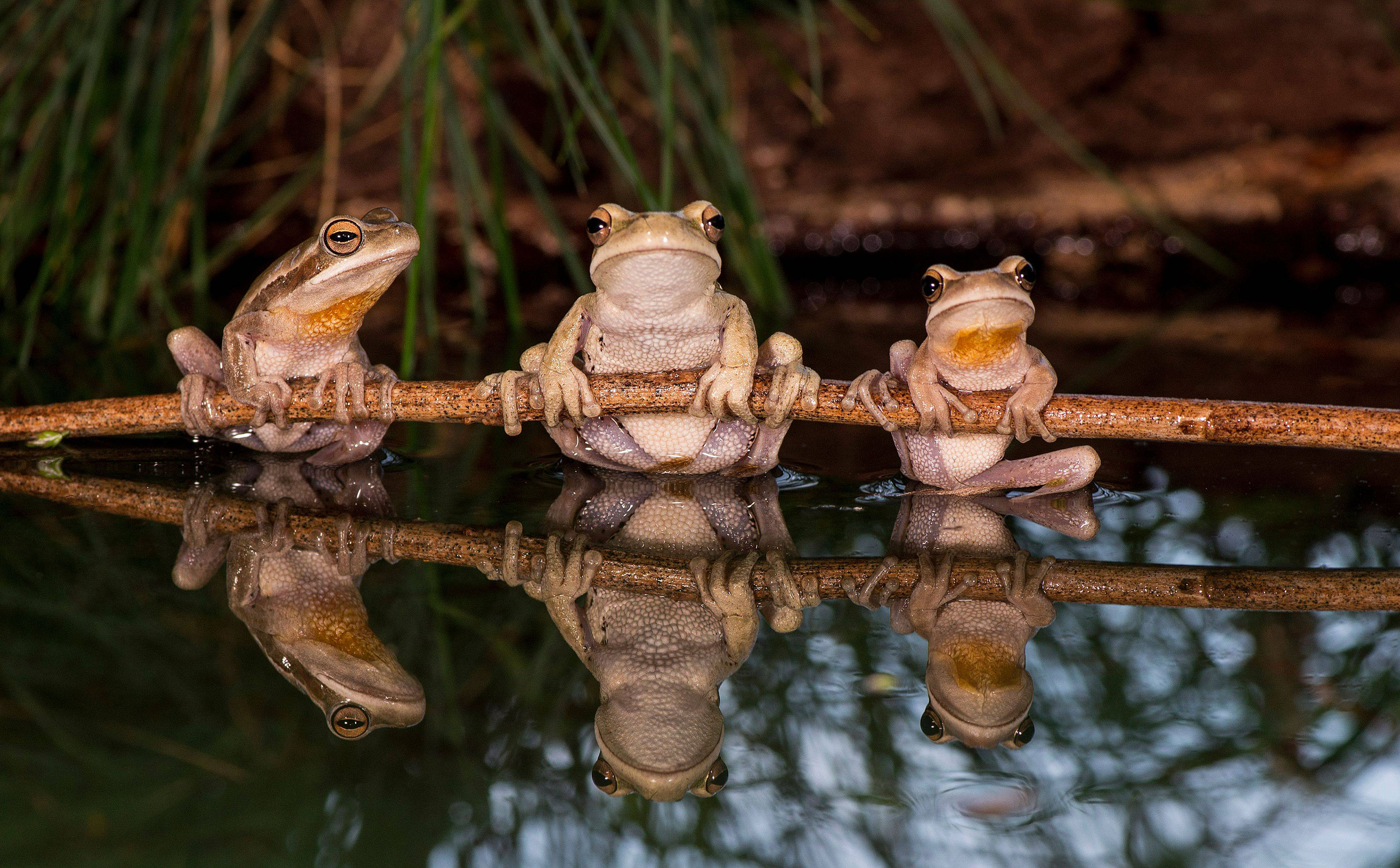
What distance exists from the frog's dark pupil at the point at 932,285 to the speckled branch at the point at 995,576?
0.59 meters

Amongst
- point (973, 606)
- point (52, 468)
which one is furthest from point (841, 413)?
point (52, 468)

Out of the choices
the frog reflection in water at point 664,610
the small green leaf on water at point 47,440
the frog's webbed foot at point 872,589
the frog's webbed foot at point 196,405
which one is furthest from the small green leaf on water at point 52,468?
the frog's webbed foot at point 872,589

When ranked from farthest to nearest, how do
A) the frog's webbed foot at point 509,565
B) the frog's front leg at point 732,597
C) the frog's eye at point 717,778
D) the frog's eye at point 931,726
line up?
1. the frog's webbed foot at point 509,565
2. the frog's front leg at point 732,597
3. the frog's eye at point 931,726
4. the frog's eye at point 717,778

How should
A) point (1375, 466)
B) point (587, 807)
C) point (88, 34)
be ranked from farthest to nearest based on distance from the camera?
1. point (88, 34)
2. point (1375, 466)
3. point (587, 807)

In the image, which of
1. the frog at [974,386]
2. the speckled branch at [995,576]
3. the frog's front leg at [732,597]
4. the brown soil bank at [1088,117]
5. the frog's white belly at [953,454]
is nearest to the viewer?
the frog's front leg at [732,597]

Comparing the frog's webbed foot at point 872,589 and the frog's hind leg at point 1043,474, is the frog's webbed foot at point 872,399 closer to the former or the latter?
the frog's hind leg at point 1043,474

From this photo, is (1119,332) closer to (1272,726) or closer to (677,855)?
(1272,726)

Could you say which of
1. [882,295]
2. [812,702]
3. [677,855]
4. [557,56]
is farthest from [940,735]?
[882,295]

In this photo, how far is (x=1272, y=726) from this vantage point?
133 cm

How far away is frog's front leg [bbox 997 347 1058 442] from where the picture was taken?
223 cm

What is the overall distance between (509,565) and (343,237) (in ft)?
3.13

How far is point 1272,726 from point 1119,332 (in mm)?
3316

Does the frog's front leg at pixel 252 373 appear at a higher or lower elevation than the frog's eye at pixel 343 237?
lower

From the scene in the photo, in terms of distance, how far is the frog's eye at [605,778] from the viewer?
124cm
